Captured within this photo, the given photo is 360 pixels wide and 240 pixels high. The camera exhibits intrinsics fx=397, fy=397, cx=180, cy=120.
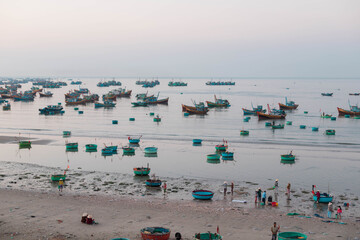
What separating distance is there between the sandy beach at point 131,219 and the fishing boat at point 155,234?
0.78 meters

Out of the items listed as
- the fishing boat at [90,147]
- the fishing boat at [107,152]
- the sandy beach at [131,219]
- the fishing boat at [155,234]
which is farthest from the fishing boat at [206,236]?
the fishing boat at [90,147]

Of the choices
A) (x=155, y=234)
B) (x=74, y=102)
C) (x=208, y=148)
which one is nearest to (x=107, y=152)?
(x=208, y=148)

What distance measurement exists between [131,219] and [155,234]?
15.1 ft

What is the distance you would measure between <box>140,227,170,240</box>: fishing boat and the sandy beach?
2.56 feet

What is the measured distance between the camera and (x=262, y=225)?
77.3 feet

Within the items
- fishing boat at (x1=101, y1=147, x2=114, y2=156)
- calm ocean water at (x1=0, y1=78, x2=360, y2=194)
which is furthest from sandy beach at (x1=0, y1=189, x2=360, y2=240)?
fishing boat at (x1=101, y1=147, x2=114, y2=156)

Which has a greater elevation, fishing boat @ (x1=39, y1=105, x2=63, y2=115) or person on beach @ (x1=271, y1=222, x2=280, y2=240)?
fishing boat @ (x1=39, y1=105, x2=63, y2=115)

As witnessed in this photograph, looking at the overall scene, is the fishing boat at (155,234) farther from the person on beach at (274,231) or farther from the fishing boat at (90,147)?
the fishing boat at (90,147)

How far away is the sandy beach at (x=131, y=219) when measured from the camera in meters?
21.7

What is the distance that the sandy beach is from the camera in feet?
71.1

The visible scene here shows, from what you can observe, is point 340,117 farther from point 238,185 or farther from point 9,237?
point 9,237

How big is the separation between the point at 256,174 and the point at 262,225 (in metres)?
15.4

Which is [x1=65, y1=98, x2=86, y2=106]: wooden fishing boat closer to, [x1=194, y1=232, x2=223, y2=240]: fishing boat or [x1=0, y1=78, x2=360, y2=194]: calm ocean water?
[x1=0, y1=78, x2=360, y2=194]: calm ocean water

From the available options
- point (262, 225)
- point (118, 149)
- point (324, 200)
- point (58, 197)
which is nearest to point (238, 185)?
point (324, 200)
